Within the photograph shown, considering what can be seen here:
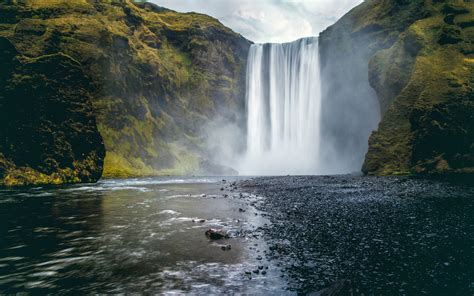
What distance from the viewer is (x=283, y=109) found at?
104 meters

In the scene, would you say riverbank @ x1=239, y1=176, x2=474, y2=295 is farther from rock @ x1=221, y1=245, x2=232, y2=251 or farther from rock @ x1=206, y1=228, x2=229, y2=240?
rock @ x1=206, y1=228, x2=229, y2=240

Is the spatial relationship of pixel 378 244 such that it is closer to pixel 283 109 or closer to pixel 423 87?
pixel 423 87

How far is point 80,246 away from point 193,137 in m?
94.7

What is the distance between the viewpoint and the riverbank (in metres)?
10.3

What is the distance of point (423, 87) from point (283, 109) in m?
53.8

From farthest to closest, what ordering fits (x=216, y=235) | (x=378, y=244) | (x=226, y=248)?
(x=216, y=235), (x=226, y=248), (x=378, y=244)

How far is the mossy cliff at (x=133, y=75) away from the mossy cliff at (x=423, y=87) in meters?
55.9

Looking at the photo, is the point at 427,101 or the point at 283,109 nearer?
the point at 427,101

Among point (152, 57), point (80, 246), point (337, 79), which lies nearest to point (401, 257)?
point (80, 246)

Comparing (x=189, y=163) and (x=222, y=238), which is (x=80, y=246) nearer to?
(x=222, y=238)

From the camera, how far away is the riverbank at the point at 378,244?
10289 millimetres

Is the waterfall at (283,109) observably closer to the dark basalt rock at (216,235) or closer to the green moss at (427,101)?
the green moss at (427,101)

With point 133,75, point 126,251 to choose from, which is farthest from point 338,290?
point 133,75

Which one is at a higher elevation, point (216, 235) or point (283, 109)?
point (283, 109)
